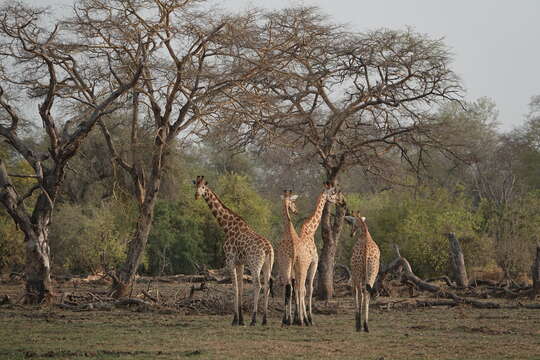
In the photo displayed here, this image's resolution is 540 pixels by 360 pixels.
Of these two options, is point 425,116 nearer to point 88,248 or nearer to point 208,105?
point 208,105

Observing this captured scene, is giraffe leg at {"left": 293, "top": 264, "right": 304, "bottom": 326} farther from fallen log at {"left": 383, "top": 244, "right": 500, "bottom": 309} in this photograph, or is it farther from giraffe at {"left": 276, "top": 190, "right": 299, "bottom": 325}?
fallen log at {"left": 383, "top": 244, "right": 500, "bottom": 309}

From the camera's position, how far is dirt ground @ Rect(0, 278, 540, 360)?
8828mm

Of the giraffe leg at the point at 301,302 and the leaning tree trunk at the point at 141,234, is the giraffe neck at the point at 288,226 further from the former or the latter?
the leaning tree trunk at the point at 141,234

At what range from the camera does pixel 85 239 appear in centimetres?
2656

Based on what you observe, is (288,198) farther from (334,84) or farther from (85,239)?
(85,239)

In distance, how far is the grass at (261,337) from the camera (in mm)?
8781

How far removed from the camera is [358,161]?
17.1 metres

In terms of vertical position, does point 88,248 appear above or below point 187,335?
above

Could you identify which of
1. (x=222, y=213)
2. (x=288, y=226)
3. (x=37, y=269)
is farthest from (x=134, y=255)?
(x=288, y=226)

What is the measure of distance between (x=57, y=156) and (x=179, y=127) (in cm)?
255

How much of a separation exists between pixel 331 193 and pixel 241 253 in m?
2.08

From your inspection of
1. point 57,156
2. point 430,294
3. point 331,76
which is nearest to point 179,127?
point 57,156

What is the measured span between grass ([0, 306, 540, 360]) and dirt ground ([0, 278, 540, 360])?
0.01m

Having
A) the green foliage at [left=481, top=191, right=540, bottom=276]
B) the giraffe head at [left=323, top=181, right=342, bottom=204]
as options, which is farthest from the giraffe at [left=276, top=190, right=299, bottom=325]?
the green foliage at [left=481, top=191, right=540, bottom=276]
